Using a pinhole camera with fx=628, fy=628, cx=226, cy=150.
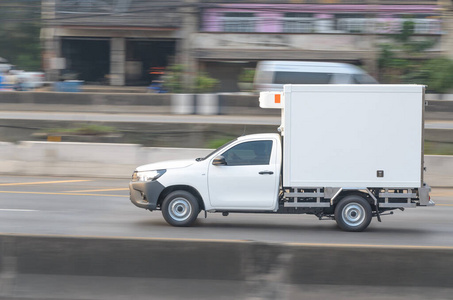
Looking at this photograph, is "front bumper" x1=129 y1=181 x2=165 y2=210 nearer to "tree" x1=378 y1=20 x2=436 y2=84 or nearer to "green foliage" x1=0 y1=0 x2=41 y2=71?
"tree" x1=378 y1=20 x2=436 y2=84

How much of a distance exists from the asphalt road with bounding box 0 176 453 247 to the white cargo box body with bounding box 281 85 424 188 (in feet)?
3.12

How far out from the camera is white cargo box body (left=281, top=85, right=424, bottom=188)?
10.1 metres

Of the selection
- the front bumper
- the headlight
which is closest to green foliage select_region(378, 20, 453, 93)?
the headlight

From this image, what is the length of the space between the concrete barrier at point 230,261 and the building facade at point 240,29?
99.4ft

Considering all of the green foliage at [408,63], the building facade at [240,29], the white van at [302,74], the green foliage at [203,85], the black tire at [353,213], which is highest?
the building facade at [240,29]

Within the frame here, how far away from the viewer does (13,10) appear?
148ft

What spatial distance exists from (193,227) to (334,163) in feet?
8.76

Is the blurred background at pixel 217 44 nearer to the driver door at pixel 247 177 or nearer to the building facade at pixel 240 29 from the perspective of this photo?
the building facade at pixel 240 29

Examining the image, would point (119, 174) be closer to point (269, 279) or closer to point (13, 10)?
point (269, 279)

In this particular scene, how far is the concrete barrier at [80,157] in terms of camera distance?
17969 millimetres

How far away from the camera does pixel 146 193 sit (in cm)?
1057

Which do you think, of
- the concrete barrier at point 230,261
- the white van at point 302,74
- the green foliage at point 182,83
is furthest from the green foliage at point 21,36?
the concrete barrier at point 230,261

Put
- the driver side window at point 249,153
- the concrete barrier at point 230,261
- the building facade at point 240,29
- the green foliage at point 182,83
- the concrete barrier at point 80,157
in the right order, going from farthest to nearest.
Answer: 1. the building facade at point 240,29
2. the green foliage at point 182,83
3. the concrete barrier at point 80,157
4. the driver side window at point 249,153
5. the concrete barrier at point 230,261

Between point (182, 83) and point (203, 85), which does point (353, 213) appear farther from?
point (182, 83)
